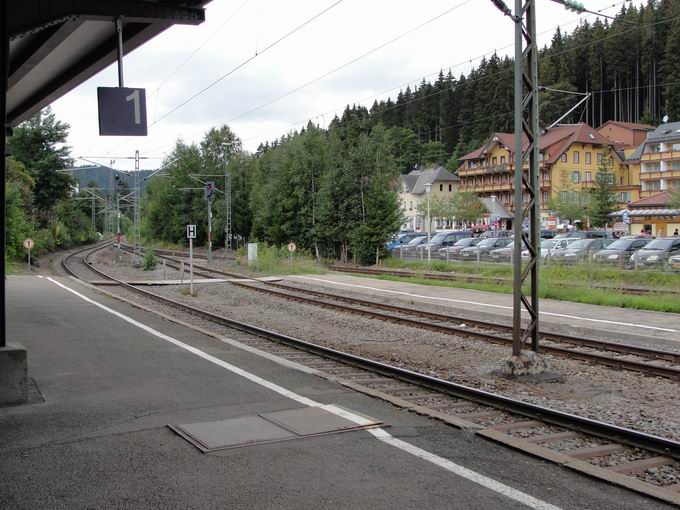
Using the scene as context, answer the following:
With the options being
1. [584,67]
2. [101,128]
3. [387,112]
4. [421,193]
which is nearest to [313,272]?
[101,128]

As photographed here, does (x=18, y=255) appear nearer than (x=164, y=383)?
No

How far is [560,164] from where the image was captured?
84.8 m

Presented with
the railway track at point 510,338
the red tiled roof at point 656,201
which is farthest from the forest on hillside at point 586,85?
the railway track at point 510,338

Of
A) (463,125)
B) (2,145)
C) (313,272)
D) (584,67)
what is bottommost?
(313,272)

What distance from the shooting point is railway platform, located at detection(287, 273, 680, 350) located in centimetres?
1416

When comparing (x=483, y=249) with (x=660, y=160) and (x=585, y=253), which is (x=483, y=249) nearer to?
(x=585, y=253)

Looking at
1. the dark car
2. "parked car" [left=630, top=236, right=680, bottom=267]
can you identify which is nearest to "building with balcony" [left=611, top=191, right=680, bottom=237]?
the dark car

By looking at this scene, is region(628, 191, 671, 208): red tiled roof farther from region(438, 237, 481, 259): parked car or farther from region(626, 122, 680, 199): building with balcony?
region(438, 237, 481, 259): parked car

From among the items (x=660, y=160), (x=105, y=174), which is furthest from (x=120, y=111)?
(x=105, y=174)

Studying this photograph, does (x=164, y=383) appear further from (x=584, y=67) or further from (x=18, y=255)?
(x=584, y=67)

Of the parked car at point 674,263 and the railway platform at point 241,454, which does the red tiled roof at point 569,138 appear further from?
the railway platform at point 241,454

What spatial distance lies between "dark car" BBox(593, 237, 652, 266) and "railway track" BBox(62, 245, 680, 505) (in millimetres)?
21126

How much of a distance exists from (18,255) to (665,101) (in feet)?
338

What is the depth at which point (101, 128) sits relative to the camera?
29.9 feet
